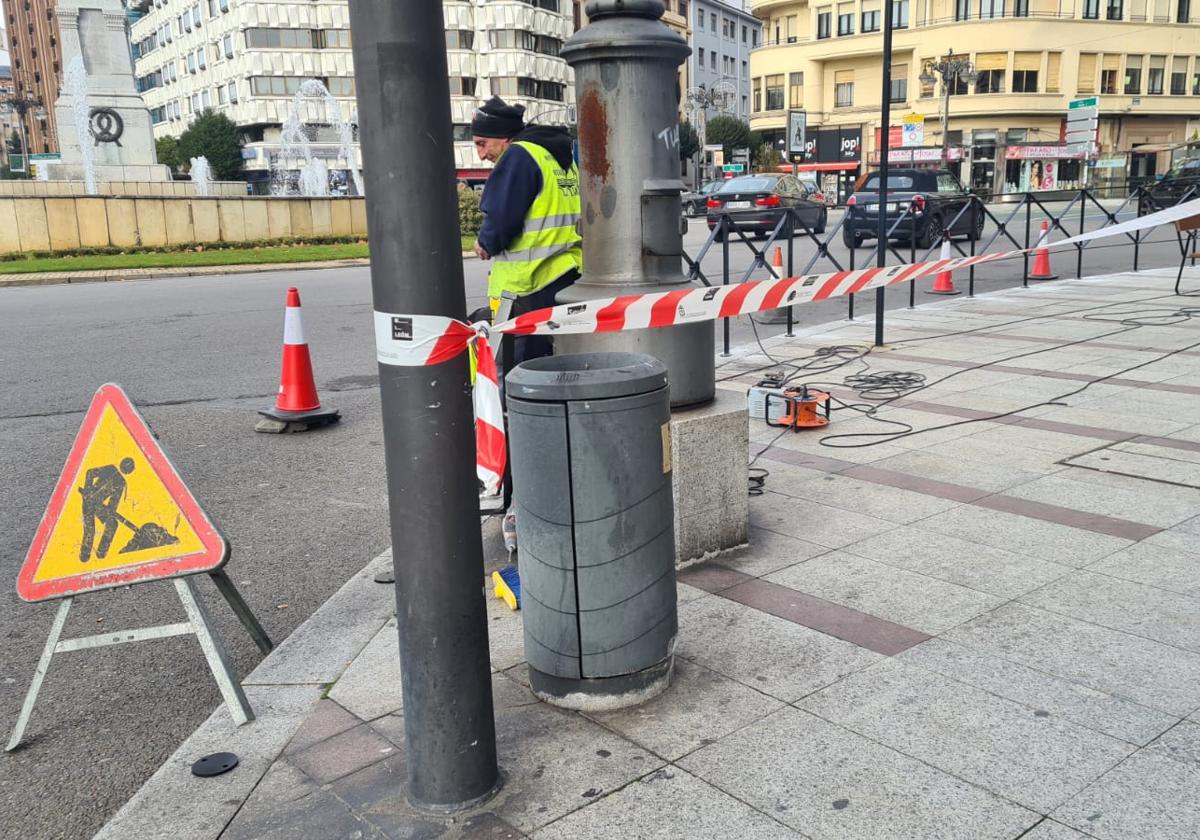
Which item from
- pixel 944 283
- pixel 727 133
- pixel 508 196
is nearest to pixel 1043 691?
pixel 508 196

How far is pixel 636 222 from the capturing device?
4469mm

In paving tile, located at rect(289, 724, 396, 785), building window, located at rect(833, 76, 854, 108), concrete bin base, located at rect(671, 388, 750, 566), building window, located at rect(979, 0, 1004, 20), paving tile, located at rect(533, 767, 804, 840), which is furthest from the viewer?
building window, located at rect(833, 76, 854, 108)

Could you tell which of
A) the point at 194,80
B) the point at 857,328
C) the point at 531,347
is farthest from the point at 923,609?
the point at 194,80

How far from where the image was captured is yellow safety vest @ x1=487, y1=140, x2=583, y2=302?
524 cm

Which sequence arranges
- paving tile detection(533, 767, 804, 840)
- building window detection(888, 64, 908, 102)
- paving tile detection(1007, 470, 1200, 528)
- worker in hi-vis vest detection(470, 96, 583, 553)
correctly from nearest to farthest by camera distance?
paving tile detection(533, 767, 804, 840) < paving tile detection(1007, 470, 1200, 528) < worker in hi-vis vest detection(470, 96, 583, 553) < building window detection(888, 64, 908, 102)

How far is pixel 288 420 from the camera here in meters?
7.78

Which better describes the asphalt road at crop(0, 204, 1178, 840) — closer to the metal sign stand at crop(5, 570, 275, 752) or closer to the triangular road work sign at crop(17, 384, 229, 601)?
the metal sign stand at crop(5, 570, 275, 752)

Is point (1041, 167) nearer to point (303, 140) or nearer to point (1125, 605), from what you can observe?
point (303, 140)

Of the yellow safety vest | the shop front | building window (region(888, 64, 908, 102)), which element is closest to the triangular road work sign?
the yellow safety vest

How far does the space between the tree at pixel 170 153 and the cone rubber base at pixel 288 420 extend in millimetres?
81927

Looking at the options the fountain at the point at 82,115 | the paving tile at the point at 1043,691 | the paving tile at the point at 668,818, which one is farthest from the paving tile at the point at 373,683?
the fountain at the point at 82,115

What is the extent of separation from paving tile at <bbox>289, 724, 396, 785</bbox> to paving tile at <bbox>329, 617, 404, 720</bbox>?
0.14m

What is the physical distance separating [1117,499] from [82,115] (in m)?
32.4

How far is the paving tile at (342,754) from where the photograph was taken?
10.2 feet
